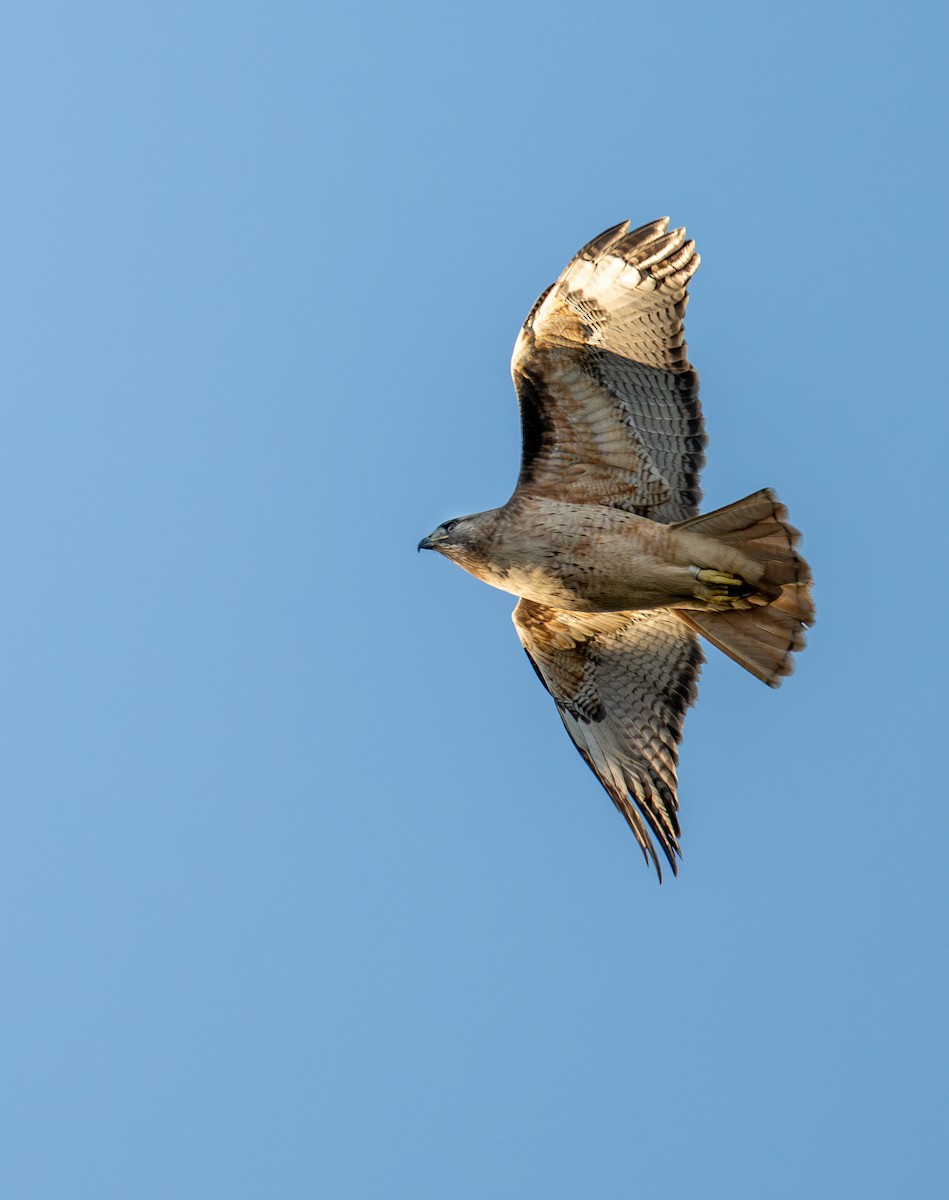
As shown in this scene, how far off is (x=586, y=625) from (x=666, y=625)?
Result: 47 cm

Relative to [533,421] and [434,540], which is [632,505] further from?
[434,540]

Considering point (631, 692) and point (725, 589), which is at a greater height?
point (725, 589)

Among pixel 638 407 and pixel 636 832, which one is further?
pixel 636 832

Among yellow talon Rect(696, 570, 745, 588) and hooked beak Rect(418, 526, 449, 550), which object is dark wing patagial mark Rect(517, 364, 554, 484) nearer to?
hooked beak Rect(418, 526, 449, 550)

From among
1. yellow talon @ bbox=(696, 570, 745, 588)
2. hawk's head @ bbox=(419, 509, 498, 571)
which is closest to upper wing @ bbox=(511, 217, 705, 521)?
hawk's head @ bbox=(419, 509, 498, 571)

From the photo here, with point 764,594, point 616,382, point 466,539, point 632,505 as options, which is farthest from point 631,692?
point 616,382

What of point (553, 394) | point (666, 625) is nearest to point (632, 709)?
point (666, 625)

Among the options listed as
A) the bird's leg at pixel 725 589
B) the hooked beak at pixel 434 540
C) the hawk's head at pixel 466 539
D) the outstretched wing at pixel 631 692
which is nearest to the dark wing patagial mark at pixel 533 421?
the hawk's head at pixel 466 539

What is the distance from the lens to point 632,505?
9867 millimetres

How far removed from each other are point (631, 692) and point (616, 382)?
1933mm

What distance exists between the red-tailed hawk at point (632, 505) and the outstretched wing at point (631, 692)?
24 mm

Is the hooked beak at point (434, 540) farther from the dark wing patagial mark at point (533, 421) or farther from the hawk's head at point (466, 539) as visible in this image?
the dark wing patagial mark at point (533, 421)

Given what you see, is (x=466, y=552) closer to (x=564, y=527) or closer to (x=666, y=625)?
(x=564, y=527)

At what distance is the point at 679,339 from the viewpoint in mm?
9438
